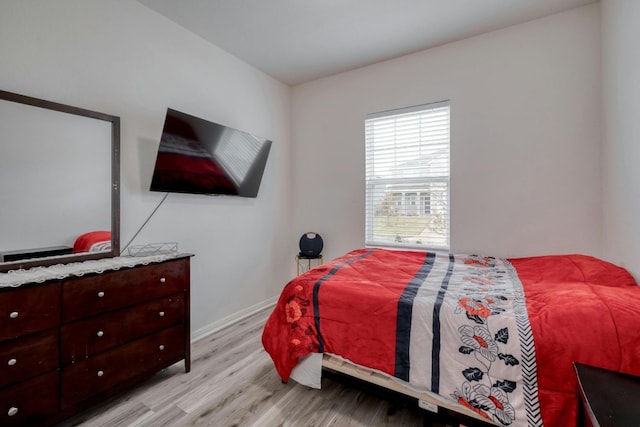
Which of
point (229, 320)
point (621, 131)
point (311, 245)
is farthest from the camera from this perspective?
point (311, 245)

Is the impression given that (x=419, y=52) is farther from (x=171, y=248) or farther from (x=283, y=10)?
(x=171, y=248)

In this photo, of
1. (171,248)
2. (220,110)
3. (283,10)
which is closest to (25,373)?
(171,248)

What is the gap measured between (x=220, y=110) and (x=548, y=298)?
288cm

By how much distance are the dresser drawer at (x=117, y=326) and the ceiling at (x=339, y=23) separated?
2196 millimetres

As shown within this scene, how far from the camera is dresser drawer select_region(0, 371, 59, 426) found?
124cm

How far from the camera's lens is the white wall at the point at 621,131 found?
5.49 ft

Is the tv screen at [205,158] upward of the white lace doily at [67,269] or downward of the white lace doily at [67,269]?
upward

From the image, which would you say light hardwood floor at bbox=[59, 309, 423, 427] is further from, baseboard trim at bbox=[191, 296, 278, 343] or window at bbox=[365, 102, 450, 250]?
window at bbox=[365, 102, 450, 250]

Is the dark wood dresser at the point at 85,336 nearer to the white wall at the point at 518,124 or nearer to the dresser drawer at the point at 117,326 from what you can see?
the dresser drawer at the point at 117,326

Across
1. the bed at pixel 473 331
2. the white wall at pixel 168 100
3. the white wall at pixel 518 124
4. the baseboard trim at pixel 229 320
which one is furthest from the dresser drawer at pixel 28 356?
the white wall at pixel 518 124

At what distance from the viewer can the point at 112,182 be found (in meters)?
1.91

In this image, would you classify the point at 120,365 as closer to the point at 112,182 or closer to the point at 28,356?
the point at 28,356

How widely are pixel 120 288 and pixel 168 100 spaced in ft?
5.08

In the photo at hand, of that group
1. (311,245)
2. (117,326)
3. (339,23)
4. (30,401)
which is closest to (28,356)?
(30,401)
